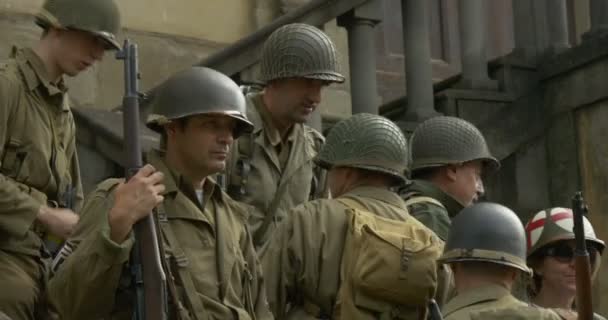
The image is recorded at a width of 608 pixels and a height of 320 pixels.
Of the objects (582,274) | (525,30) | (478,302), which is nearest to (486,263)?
(478,302)

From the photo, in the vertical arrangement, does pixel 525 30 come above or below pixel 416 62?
above

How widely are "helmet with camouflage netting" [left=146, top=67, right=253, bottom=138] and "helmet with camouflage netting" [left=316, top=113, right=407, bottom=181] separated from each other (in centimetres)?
74

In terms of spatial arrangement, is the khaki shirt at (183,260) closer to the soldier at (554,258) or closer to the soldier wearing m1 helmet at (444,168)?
the soldier wearing m1 helmet at (444,168)

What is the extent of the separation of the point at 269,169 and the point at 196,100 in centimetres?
138

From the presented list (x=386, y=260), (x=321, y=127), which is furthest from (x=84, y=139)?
(x=386, y=260)

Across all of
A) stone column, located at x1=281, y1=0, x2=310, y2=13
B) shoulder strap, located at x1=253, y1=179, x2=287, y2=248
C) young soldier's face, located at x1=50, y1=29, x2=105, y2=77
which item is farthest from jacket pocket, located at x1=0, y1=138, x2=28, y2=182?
stone column, located at x1=281, y1=0, x2=310, y2=13

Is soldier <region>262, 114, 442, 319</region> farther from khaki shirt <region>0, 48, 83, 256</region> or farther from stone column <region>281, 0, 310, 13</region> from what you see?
stone column <region>281, 0, 310, 13</region>

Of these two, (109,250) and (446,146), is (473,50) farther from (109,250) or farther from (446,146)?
(109,250)

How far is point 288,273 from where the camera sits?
27.8ft

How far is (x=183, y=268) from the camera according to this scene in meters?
7.75

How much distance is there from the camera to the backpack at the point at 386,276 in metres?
8.27

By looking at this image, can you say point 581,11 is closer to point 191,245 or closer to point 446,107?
point 446,107

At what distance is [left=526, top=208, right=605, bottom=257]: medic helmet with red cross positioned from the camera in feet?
31.2

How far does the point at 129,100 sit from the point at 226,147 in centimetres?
56
